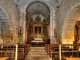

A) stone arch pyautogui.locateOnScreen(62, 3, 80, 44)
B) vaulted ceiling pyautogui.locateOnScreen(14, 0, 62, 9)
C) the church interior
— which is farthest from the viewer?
vaulted ceiling pyautogui.locateOnScreen(14, 0, 62, 9)

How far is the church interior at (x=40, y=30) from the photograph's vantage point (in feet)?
29.0

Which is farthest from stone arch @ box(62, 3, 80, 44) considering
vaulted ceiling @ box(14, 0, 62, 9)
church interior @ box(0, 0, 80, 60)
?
vaulted ceiling @ box(14, 0, 62, 9)

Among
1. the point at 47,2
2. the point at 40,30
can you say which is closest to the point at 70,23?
the point at 47,2

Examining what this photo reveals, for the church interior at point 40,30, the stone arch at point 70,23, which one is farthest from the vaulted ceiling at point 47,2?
the stone arch at point 70,23

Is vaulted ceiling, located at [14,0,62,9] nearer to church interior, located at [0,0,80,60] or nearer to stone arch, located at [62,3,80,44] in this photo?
→ church interior, located at [0,0,80,60]

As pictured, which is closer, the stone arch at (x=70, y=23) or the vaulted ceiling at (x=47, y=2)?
the stone arch at (x=70, y=23)

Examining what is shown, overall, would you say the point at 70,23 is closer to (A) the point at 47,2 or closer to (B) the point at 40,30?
(A) the point at 47,2

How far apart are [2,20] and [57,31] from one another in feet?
20.4

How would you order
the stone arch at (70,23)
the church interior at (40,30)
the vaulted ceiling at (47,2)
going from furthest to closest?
the vaulted ceiling at (47,2), the stone arch at (70,23), the church interior at (40,30)

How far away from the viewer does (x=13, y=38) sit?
14.2 meters

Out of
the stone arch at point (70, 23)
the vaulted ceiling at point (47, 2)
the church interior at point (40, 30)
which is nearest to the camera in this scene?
the church interior at point (40, 30)

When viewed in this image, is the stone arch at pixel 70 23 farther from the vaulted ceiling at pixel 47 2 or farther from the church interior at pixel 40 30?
the vaulted ceiling at pixel 47 2

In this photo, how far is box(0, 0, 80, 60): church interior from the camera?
8.85m

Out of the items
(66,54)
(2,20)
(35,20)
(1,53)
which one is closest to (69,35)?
(66,54)
